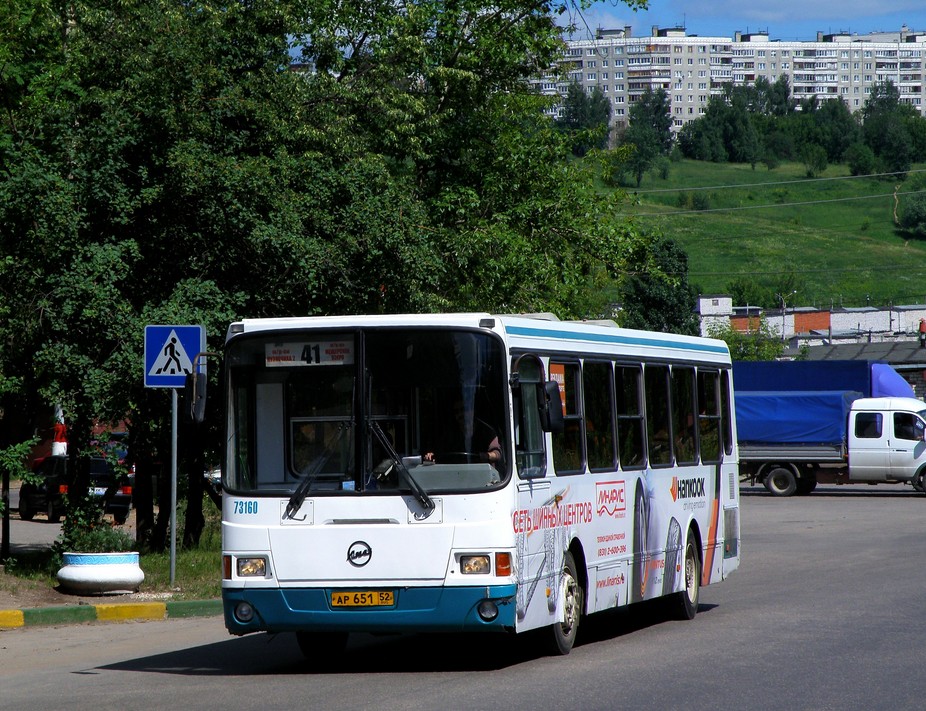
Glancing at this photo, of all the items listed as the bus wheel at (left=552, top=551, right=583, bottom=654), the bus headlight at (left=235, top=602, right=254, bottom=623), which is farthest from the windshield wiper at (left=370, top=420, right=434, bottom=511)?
the bus wheel at (left=552, top=551, right=583, bottom=654)

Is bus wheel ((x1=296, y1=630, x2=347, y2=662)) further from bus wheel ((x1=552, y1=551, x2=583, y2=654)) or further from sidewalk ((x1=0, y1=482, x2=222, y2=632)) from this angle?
sidewalk ((x1=0, y1=482, x2=222, y2=632))

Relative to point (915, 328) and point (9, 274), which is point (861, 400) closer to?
point (9, 274)

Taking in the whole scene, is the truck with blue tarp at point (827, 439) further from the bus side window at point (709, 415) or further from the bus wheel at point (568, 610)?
the bus wheel at point (568, 610)

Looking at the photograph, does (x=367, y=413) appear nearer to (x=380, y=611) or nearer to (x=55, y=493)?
(x=380, y=611)

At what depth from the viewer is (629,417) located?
13.0m

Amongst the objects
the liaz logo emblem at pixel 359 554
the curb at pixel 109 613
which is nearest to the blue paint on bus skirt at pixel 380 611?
the liaz logo emblem at pixel 359 554

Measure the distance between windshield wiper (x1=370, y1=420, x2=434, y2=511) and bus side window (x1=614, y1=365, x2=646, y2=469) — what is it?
2.96 meters

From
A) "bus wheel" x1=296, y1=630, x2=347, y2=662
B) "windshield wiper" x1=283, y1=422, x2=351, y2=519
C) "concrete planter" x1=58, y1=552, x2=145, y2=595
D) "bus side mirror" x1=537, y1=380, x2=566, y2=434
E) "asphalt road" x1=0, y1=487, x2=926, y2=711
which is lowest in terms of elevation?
"asphalt road" x1=0, y1=487, x2=926, y2=711

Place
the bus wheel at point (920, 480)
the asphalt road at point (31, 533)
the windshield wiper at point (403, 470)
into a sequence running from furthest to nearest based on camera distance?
the bus wheel at point (920, 480) < the asphalt road at point (31, 533) < the windshield wiper at point (403, 470)

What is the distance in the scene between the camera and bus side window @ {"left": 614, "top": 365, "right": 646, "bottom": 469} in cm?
1273

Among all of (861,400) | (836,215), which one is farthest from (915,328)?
(861,400)

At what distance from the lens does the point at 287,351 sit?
10734mm

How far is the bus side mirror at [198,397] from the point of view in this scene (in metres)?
10.7

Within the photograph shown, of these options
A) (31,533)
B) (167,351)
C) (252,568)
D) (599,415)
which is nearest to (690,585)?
(599,415)
